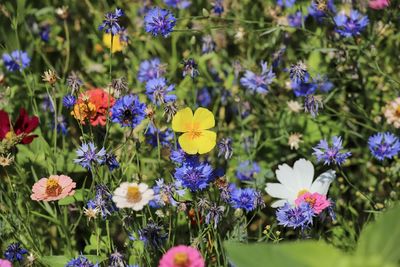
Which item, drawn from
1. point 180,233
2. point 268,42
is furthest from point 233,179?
point 268,42

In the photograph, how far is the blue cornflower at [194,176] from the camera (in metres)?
1.82

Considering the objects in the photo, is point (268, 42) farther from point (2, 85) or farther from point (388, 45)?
point (2, 85)

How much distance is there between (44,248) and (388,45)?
152cm

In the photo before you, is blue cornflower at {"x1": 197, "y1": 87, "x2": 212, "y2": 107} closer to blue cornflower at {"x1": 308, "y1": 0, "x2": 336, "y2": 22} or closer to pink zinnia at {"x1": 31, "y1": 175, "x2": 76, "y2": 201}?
blue cornflower at {"x1": 308, "y1": 0, "x2": 336, "y2": 22}

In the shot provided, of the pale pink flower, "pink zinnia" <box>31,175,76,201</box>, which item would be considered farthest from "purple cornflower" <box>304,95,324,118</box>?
"pink zinnia" <box>31,175,76,201</box>

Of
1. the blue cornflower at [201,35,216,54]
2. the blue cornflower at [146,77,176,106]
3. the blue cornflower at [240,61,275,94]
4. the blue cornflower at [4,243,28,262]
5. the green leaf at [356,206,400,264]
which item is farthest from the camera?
the blue cornflower at [201,35,216,54]

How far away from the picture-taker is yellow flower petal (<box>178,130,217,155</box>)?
72.9 inches

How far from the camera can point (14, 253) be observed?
1.91 m

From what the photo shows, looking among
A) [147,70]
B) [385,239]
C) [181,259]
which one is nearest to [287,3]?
[147,70]

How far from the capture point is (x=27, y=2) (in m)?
3.18

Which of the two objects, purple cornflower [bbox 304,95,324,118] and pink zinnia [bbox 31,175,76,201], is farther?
purple cornflower [bbox 304,95,324,118]

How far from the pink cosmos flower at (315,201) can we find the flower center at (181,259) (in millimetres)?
495

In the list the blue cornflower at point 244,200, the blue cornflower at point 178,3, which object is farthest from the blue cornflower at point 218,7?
the blue cornflower at point 244,200

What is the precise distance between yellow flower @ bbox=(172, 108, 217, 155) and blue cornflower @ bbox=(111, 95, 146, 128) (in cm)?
15
